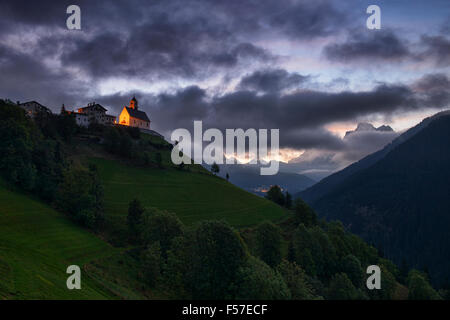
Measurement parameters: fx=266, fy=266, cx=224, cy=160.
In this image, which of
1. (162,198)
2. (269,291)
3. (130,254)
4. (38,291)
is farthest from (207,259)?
(162,198)

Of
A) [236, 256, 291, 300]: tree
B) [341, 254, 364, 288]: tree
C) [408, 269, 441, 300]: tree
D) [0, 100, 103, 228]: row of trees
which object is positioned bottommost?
[408, 269, 441, 300]: tree

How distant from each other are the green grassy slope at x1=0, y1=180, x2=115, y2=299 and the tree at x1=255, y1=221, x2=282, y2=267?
115ft

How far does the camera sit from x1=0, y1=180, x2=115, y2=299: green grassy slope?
2611 centimetres

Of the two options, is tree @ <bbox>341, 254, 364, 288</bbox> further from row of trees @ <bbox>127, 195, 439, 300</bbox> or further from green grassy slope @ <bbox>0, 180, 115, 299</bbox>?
green grassy slope @ <bbox>0, 180, 115, 299</bbox>

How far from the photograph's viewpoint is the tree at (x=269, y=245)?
66.9 metres

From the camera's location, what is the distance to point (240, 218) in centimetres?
10056

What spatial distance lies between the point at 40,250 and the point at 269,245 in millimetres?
48900

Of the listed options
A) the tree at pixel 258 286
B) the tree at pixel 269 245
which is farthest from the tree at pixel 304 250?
the tree at pixel 258 286

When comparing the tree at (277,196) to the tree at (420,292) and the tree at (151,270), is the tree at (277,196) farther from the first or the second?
the tree at (151,270)

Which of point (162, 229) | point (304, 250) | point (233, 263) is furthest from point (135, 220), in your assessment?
point (304, 250)

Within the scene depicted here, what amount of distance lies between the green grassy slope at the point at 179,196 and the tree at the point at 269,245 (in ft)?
79.3

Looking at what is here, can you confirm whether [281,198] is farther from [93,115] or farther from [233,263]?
[93,115]

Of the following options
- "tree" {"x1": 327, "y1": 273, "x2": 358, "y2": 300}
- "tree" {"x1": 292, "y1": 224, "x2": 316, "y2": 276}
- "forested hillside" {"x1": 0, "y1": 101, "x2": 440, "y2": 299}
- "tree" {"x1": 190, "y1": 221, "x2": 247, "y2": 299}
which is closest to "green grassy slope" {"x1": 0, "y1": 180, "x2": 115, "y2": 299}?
"forested hillside" {"x1": 0, "y1": 101, "x2": 440, "y2": 299}
